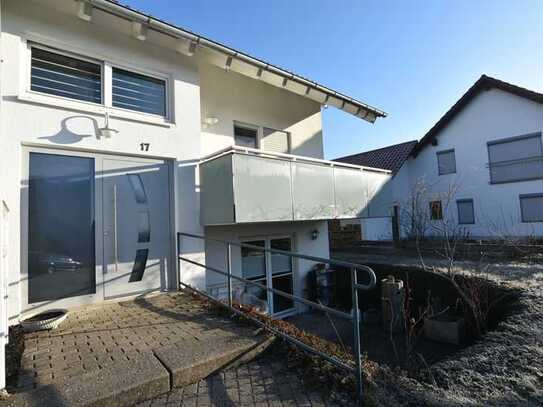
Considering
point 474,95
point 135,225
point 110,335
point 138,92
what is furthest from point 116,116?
point 474,95

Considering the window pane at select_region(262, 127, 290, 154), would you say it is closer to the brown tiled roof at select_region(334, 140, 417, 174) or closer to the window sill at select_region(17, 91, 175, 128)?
the window sill at select_region(17, 91, 175, 128)

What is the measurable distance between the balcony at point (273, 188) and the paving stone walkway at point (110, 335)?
5.78ft

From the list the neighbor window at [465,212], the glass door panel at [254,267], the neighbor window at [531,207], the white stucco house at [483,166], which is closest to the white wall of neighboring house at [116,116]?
the glass door panel at [254,267]

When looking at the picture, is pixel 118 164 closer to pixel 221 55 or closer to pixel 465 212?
pixel 221 55

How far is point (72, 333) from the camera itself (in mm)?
3777

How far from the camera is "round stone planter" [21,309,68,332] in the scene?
3818 millimetres

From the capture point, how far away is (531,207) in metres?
15.4

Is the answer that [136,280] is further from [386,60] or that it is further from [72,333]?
[386,60]

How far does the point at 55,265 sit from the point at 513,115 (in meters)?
19.9

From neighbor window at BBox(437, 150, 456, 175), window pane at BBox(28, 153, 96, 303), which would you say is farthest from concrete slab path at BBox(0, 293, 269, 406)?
neighbor window at BBox(437, 150, 456, 175)

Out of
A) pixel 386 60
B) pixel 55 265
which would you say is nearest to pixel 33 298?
pixel 55 265

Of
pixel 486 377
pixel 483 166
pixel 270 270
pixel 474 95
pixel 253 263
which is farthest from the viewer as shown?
pixel 474 95

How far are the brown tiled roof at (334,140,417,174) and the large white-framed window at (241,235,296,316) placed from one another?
39.8 ft

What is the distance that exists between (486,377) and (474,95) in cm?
1884
